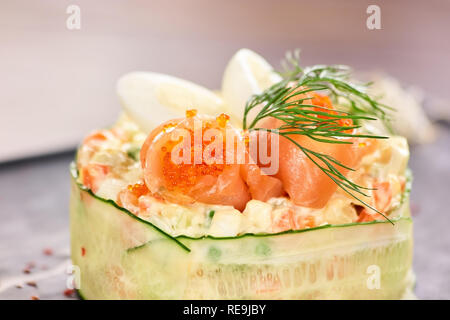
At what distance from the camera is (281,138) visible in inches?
77.2

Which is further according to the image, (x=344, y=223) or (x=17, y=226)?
(x=17, y=226)

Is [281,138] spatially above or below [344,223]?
above

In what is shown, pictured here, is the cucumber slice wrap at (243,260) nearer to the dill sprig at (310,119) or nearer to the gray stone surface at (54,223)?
the dill sprig at (310,119)

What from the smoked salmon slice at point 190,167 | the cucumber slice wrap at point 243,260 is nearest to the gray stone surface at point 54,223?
the cucumber slice wrap at point 243,260

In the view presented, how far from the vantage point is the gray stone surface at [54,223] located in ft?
8.00

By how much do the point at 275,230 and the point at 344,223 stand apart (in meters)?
0.23

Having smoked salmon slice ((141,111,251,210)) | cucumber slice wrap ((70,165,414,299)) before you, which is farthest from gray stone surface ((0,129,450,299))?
smoked salmon slice ((141,111,251,210))

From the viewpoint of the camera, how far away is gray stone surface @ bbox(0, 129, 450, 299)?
2438 millimetres

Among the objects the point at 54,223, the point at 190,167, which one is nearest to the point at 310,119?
the point at 190,167

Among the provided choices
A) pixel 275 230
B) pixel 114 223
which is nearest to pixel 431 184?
pixel 275 230

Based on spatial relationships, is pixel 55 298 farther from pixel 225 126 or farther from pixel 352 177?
pixel 352 177

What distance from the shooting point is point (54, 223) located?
2875mm

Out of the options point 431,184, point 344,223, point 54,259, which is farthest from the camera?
point 431,184

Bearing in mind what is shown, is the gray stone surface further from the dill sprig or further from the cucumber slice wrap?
the dill sprig
